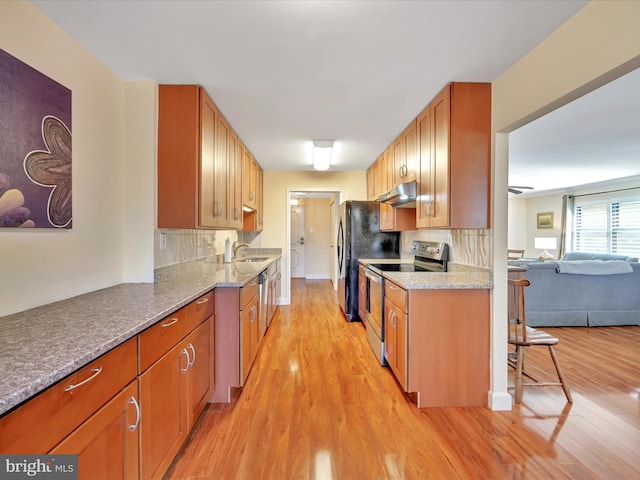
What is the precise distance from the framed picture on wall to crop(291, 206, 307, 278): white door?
630cm

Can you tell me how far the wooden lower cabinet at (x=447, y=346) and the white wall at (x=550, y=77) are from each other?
86 millimetres

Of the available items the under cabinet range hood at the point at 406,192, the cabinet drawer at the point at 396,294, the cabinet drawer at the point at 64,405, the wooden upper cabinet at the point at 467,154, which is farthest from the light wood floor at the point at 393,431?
the under cabinet range hood at the point at 406,192

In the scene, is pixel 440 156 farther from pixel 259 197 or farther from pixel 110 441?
pixel 259 197

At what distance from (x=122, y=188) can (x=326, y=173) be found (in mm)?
3296

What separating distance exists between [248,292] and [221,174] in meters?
1.06

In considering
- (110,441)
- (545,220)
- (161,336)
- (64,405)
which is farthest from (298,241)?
(64,405)

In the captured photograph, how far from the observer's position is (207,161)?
7.36 feet

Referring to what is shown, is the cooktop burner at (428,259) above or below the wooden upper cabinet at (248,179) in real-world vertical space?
below

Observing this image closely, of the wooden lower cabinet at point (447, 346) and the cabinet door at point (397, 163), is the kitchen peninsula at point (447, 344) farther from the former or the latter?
the cabinet door at point (397, 163)

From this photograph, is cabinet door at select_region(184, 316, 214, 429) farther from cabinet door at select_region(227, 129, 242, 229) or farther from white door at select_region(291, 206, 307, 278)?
white door at select_region(291, 206, 307, 278)

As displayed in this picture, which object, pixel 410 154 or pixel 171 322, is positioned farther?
pixel 410 154

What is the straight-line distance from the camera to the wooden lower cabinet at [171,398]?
1.20 m

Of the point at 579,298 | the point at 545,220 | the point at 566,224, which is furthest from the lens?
the point at 545,220

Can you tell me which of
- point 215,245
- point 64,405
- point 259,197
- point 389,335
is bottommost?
point 389,335
